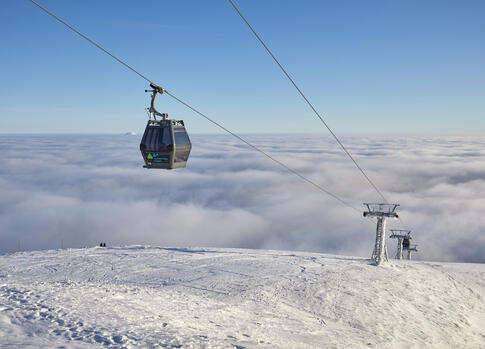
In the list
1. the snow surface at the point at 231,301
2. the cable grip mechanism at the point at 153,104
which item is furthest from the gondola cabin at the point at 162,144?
the snow surface at the point at 231,301

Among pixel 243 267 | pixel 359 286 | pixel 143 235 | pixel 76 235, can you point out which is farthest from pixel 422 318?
pixel 76 235

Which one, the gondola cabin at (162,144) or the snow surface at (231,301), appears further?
the gondola cabin at (162,144)

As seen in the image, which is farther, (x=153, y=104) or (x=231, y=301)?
(x=231, y=301)

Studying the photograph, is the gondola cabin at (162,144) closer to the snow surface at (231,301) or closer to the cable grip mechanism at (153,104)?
the cable grip mechanism at (153,104)

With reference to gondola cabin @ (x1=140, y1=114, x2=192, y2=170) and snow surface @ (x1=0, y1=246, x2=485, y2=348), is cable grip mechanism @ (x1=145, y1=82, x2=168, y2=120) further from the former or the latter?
snow surface @ (x1=0, y1=246, x2=485, y2=348)

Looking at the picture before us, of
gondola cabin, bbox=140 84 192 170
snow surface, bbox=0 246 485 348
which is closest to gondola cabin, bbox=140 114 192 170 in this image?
gondola cabin, bbox=140 84 192 170

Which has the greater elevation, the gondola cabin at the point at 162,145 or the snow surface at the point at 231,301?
the gondola cabin at the point at 162,145

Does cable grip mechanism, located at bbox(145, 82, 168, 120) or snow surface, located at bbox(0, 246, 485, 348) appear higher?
cable grip mechanism, located at bbox(145, 82, 168, 120)

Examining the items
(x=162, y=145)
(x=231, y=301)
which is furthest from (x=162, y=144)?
(x=231, y=301)

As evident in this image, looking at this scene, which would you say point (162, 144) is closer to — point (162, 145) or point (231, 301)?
point (162, 145)
